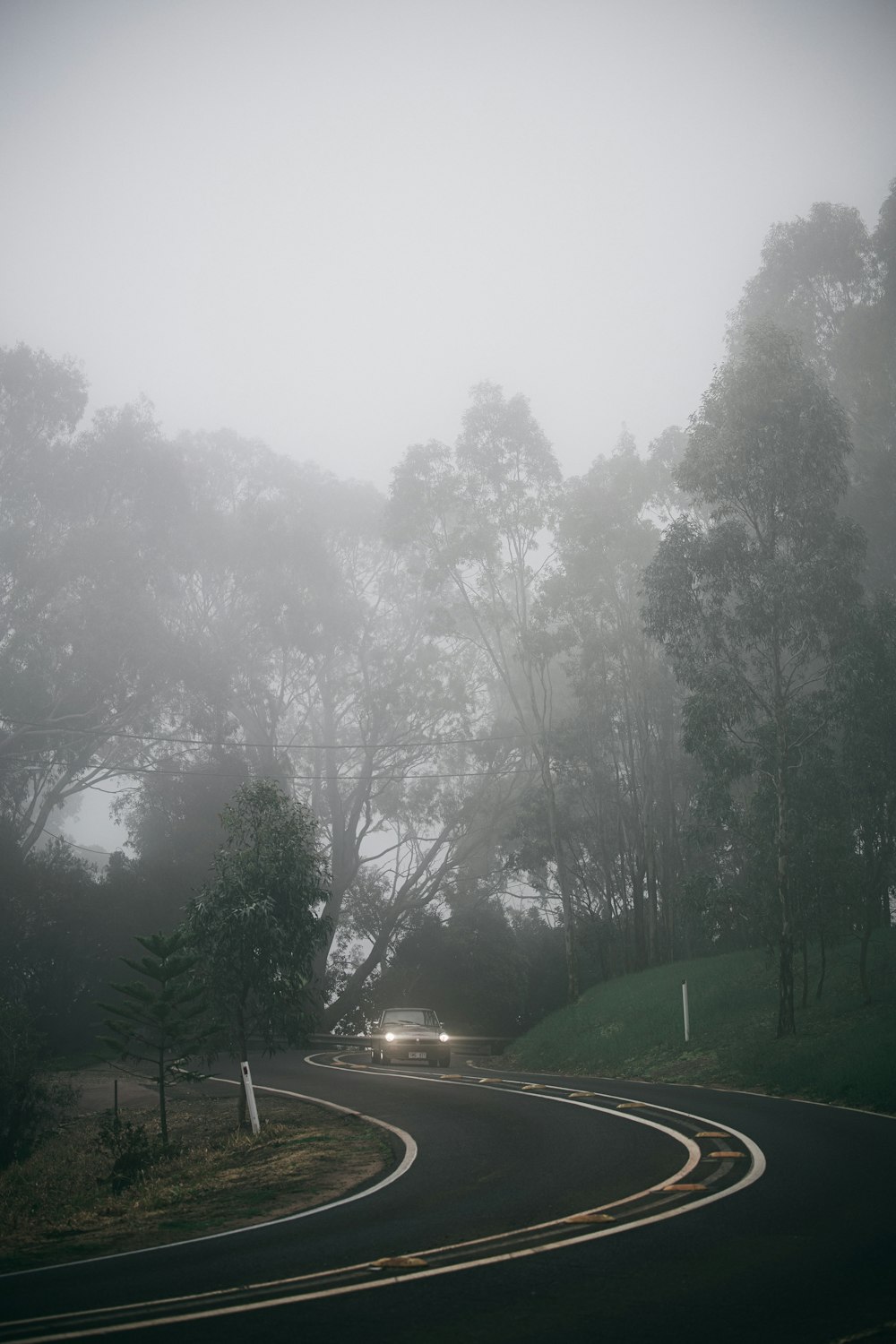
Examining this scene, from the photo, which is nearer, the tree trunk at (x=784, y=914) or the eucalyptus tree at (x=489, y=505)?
the tree trunk at (x=784, y=914)

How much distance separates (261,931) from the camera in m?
17.4

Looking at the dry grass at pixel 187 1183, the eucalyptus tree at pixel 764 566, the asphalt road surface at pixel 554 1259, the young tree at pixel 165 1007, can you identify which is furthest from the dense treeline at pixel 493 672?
the asphalt road surface at pixel 554 1259

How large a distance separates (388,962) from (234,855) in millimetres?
31399

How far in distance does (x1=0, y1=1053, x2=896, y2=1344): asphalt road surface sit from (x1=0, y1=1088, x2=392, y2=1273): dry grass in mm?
778

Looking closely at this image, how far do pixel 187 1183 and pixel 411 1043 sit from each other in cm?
1653

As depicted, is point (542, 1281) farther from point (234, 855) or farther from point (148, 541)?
point (148, 541)

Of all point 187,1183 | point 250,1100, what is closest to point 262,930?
point 250,1100

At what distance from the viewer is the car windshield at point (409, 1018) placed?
95.4ft

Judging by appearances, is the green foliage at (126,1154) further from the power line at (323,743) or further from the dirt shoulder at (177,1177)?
the power line at (323,743)

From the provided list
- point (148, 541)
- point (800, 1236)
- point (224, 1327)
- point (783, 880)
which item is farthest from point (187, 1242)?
point (148, 541)

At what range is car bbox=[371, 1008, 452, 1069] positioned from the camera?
2780 cm

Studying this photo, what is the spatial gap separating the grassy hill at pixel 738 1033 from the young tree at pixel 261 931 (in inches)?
339

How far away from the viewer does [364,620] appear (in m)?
51.3

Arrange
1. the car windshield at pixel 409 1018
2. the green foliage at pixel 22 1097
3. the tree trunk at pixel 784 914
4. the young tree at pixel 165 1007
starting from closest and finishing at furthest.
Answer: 1. the young tree at pixel 165 1007
2. the green foliage at pixel 22 1097
3. the tree trunk at pixel 784 914
4. the car windshield at pixel 409 1018
